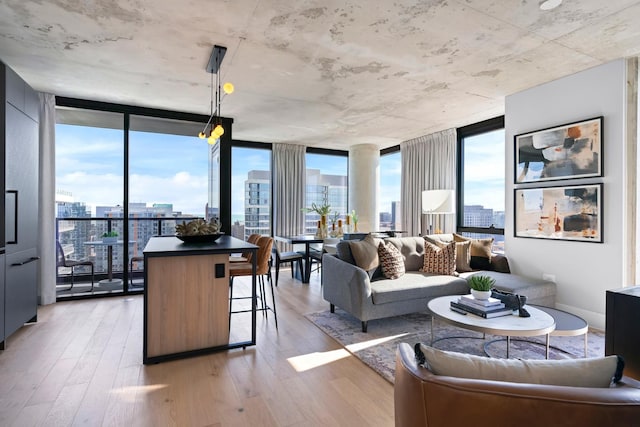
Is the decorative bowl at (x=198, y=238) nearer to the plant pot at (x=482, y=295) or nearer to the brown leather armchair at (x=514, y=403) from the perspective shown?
the plant pot at (x=482, y=295)

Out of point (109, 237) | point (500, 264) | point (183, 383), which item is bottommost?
point (183, 383)

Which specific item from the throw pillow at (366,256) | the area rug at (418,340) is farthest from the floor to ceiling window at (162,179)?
the area rug at (418,340)

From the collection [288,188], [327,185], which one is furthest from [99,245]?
[327,185]

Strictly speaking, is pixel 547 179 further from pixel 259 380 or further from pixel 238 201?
pixel 238 201

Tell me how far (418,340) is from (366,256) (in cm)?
99

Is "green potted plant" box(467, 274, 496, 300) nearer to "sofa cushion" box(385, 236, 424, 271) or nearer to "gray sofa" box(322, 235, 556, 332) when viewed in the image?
"gray sofa" box(322, 235, 556, 332)

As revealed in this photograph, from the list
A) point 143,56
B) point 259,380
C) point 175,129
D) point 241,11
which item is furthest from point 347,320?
point 175,129

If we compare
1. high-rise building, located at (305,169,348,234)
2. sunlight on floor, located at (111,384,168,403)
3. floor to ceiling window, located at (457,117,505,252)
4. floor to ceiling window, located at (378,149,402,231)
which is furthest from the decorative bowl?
floor to ceiling window, located at (378,149,402,231)

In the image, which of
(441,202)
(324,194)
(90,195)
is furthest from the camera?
(324,194)

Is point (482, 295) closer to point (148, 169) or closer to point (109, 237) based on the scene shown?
point (148, 169)

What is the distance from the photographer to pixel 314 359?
2664mm

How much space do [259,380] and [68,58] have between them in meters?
3.51

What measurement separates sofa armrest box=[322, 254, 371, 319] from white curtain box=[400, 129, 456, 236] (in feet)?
9.86

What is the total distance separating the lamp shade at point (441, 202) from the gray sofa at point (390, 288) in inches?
50.8
